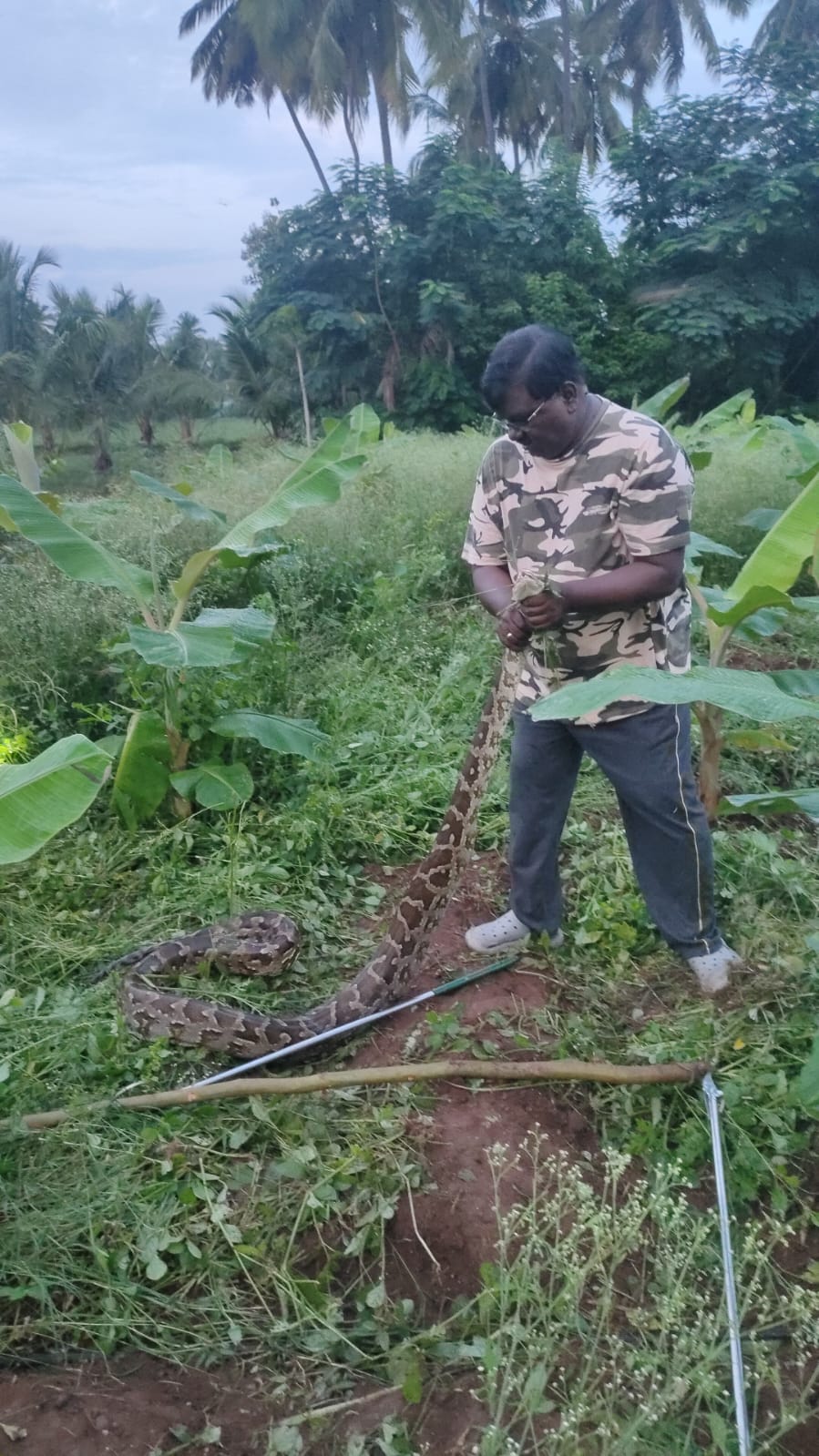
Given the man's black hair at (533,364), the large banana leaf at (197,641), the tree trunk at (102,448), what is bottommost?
the large banana leaf at (197,641)

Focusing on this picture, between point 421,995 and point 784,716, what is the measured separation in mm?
1893

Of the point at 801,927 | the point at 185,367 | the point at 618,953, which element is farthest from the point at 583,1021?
the point at 185,367

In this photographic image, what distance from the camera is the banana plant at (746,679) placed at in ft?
6.40

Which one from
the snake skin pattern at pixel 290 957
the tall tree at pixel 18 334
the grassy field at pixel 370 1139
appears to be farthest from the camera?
the tall tree at pixel 18 334

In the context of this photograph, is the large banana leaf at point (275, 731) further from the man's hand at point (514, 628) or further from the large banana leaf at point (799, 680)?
the large banana leaf at point (799, 680)

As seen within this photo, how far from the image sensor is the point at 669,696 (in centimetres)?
193

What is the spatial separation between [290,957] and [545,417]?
2.26m

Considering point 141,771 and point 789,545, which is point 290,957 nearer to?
point 141,771

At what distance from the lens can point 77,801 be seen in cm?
242

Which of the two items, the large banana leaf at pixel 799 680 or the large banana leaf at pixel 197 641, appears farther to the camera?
the large banana leaf at pixel 197 641

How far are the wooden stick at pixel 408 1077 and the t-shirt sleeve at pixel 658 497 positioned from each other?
1.56 m

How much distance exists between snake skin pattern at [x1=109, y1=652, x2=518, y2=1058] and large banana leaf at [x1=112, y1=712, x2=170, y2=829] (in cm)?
101

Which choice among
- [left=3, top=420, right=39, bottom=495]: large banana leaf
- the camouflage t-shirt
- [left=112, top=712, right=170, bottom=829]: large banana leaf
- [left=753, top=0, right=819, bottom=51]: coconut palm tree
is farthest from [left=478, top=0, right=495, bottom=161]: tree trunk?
the camouflage t-shirt

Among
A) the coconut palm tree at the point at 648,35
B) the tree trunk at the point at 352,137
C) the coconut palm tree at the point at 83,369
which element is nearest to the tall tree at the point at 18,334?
the coconut palm tree at the point at 83,369
